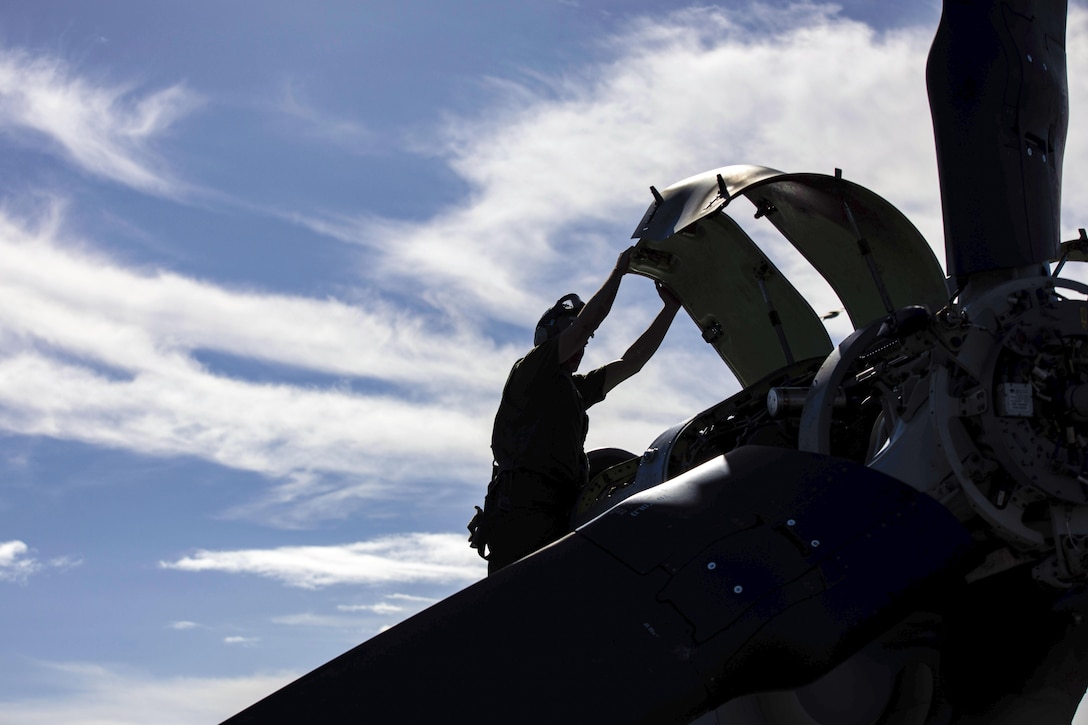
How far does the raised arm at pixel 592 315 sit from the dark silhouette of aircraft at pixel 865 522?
722 millimetres

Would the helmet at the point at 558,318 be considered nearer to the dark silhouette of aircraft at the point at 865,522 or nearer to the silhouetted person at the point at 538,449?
the silhouetted person at the point at 538,449

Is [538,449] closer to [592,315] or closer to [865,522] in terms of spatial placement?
[592,315]

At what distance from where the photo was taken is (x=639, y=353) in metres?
Result: 8.58

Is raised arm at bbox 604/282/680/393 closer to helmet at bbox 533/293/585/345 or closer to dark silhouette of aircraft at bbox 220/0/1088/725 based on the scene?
helmet at bbox 533/293/585/345

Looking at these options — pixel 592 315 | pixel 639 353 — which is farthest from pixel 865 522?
pixel 639 353

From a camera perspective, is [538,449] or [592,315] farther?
[538,449]

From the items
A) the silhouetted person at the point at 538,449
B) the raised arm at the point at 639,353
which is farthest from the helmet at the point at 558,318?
the raised arm at the point at 639,353

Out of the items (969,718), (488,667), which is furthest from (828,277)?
(488,667)

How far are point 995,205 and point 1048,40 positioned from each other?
917mm

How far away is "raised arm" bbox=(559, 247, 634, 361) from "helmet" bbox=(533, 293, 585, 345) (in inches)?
12.7

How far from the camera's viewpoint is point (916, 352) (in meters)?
4.80

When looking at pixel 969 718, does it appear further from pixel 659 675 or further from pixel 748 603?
pixel 659 675

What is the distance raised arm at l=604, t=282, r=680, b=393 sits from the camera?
8570 millimetres

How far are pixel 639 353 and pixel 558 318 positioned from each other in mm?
1063
